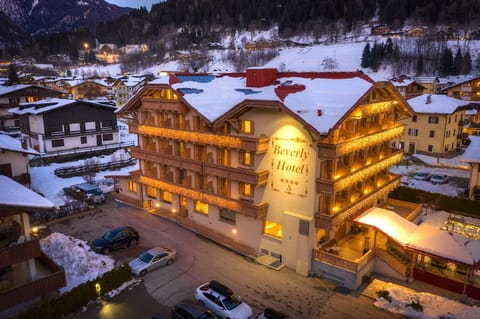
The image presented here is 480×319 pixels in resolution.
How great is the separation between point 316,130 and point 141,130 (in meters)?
22.4

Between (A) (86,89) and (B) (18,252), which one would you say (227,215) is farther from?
(A) (86,89)

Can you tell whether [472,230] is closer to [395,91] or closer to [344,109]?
[395,91]

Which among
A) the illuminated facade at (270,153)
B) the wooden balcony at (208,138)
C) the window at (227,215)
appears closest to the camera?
the illuminated facade at (270,153)

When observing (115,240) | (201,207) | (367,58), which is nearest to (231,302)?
(115,240)

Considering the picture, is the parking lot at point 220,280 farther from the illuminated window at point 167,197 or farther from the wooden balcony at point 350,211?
the wooden balcony at point 350,211

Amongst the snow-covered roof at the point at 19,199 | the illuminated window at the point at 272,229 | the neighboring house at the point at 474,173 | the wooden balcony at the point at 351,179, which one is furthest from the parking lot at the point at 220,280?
the neighboring house at the point at 474,173

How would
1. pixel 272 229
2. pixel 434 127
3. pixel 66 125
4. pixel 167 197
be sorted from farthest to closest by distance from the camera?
pixel 66 125 < pixel 434 127 < pixel 167 197 < pixel 272 229

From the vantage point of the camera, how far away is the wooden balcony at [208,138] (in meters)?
30.6

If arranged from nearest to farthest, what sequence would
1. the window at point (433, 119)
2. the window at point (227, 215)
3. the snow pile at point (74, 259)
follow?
the snow pile at point (74, 259) < the window at point (227, 215) < the window at point (433, 119)

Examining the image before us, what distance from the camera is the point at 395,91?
113 ft

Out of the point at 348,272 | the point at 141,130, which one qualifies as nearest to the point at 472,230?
the point at 348,272

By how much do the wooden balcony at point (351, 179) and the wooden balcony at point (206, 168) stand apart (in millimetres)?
5305

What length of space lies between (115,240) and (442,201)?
35515 mm

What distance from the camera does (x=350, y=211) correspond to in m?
30.9
